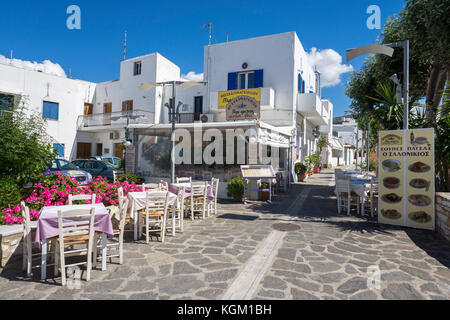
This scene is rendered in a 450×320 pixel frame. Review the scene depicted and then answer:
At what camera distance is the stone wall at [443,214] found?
531cm

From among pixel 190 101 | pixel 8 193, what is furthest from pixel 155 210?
pixel 190 101

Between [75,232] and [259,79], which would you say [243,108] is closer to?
[259,79]

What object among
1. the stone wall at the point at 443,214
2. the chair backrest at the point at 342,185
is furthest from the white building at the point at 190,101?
the stone wall at the point at 443,214

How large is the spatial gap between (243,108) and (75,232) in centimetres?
1032

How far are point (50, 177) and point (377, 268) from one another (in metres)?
6.57

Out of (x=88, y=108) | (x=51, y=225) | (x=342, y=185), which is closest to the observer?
(x=51, y=225)

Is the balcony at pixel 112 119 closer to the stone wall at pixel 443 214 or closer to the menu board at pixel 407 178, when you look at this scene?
the menu board at pixel 407 178

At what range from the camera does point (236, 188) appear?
9.53m

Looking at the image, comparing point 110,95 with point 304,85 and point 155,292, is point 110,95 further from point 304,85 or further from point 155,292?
point 155,292

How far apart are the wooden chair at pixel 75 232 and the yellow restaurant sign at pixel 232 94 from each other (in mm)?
12191

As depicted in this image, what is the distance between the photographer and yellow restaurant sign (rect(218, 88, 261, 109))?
49.0ft

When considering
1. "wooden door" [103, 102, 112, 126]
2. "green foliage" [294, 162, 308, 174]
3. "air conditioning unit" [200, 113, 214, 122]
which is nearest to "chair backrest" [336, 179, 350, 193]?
"green foliage" [294, 162, 308, 174]
